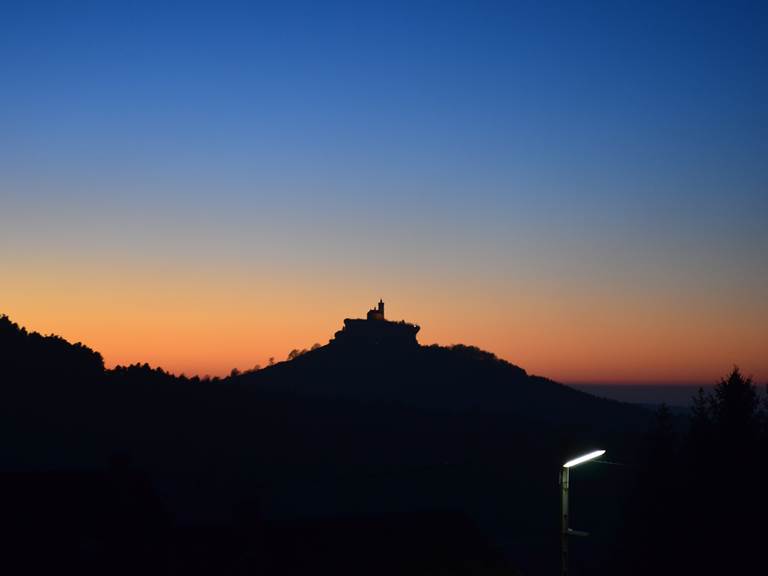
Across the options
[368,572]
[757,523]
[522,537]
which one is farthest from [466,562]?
[522,537]

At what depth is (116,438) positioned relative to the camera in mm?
190000

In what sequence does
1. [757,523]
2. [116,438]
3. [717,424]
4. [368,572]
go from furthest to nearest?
[116,438]
[717,424]
[757,523]
[368,572]

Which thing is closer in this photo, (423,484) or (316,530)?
(316,530)

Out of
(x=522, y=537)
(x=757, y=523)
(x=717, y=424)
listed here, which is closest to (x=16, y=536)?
(x=757, y=523)

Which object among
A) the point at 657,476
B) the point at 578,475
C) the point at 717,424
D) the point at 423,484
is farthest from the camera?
the point at 423,484

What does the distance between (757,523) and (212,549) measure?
105 ft

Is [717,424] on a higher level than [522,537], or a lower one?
higher

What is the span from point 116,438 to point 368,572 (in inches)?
6542

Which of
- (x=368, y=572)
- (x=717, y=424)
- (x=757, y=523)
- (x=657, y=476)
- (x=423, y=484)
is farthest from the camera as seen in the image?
(x=423, y=484)

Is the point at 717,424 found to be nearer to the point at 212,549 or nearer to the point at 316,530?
the point at 316,530

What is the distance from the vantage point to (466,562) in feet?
115

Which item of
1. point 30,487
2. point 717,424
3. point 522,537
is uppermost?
point 717,424

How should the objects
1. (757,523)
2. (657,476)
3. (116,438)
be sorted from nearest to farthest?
1. (757,523)
2. (657,476)
3. (116,438)

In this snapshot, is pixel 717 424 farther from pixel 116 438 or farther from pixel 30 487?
pixel 116 438
